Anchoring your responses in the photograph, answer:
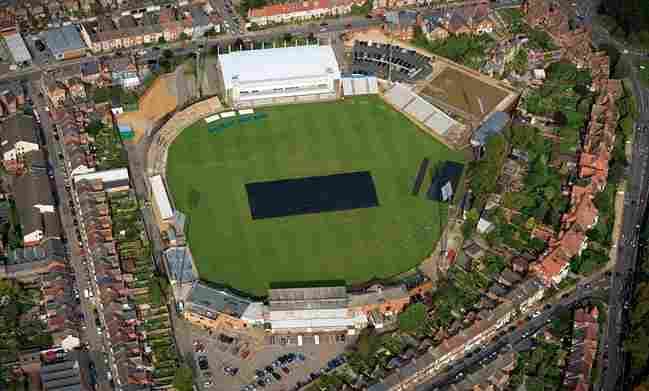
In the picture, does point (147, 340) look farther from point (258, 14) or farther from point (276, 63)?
point (258, 14)

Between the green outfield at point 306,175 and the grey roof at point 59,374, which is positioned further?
the green outfield at point 306,175

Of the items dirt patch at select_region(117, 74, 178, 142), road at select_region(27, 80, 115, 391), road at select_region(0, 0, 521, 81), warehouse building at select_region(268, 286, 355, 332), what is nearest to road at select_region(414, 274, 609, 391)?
warehouse building at select_region(268, 286, 355, 332)

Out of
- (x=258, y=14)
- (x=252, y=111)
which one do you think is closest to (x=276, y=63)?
(x=252, y=111)

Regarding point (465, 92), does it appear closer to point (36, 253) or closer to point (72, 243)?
point (72, 243)

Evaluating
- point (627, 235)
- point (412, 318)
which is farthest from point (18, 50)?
point (627, 235)

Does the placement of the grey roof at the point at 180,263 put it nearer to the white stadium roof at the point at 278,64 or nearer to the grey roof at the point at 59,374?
the grey roof at the point at 59,374

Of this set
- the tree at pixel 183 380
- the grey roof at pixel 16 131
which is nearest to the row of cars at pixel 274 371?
the tree at pixel 183 380

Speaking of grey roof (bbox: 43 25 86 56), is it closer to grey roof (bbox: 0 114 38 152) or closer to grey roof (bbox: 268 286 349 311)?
grey roof (bbox: 0 114 38 152)
